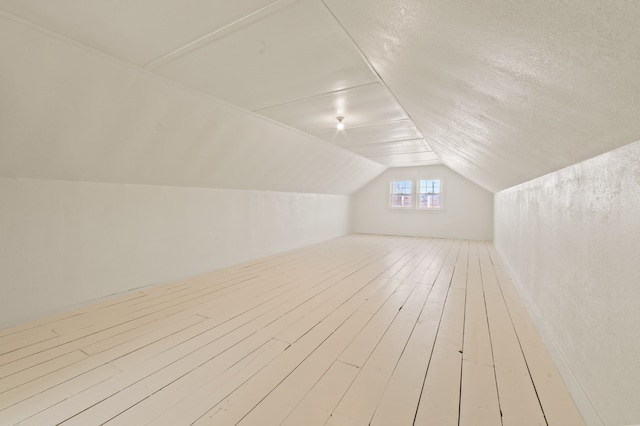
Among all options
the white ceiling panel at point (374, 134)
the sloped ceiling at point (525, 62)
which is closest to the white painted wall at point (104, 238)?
the white ceiling panel at point (374, 134)

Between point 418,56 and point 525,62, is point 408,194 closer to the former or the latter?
point 418,56

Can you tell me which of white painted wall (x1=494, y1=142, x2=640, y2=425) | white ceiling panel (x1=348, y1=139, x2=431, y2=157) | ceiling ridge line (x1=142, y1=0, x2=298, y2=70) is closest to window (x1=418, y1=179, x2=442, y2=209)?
white ceiling panel (x1=348, y1=139, x2=431, y2=157)

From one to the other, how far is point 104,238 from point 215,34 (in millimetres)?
2248

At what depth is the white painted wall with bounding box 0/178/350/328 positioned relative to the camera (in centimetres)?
208

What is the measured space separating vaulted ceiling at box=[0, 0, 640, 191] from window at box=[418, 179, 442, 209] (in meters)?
5.16

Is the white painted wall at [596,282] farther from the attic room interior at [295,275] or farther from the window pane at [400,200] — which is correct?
the window pane at [400,200]

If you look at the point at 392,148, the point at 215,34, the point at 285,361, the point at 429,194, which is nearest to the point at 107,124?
the point at 215,34

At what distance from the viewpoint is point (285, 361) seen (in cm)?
163

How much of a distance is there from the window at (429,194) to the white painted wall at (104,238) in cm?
509

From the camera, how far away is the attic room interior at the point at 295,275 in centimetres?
96

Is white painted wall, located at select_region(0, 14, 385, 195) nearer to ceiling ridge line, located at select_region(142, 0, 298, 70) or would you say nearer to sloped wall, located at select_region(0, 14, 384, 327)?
sloped wall, located at select_region(0, 14, 384, 327)

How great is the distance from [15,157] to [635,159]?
3481 mm

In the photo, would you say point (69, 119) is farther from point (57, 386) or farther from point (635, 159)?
point (635, 159)

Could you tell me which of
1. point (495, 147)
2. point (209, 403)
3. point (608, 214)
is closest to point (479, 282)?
point (495, 147)
